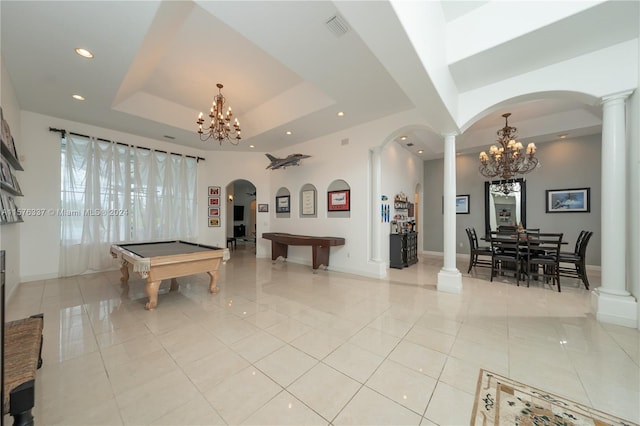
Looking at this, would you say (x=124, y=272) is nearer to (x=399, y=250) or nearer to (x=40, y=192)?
(x=40, y=192)

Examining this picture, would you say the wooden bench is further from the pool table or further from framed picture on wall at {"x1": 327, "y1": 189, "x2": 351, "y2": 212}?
framed picture on wall at {"x1": 327, "y1": 189, "x2": 351, "y2": 212}

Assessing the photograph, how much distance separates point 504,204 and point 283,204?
626cm

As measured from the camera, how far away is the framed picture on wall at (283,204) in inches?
255

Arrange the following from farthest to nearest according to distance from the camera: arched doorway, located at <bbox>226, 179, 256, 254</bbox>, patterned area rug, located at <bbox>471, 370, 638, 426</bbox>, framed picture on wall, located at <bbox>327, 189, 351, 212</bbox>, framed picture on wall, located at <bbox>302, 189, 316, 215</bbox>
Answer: arched doorway, located at <bbox>226, 179, 256, 254</bbox> < framed picture on wall, located at <bbox>302, 189, 316, 215</bbox> < framed picture on wall, located at <bbox>327, 189, 351, 212</bbox> < patterned area rug, located at <bbox>471, 370, 638, 426</bbox>

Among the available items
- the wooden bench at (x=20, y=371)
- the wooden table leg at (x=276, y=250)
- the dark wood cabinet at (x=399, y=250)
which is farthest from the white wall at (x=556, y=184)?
the wooden bench at (x=20, y=371)

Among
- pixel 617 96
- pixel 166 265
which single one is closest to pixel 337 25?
pixel 617 96

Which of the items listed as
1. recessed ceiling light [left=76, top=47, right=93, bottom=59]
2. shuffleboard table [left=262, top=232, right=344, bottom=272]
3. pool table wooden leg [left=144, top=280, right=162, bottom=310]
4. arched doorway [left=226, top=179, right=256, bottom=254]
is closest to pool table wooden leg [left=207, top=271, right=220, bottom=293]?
pool table wooden leg [left=144, top=280, right=162, bottom=310]

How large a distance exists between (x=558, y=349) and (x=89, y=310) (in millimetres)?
5332

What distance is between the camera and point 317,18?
232 centimetres

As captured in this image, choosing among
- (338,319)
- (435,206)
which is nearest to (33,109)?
(338,319)

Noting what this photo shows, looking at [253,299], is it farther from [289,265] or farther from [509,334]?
[509,334]

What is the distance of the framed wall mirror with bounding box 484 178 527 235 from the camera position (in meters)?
6.25

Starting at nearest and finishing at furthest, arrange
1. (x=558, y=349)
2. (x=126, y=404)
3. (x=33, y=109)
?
(x=126, y=404)
(x=558, y=349)
(x=33, y=109)

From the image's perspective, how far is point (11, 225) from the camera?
→ 3623 millimetres
